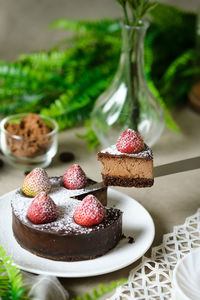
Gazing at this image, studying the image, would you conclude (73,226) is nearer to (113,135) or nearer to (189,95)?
(113,135)

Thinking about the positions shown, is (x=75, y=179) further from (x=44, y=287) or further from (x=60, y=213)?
(x=44, y=287)

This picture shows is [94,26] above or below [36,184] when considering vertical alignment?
above

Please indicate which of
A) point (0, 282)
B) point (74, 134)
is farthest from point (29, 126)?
point (0, 282)

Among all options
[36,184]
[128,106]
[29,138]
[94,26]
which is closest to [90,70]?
[94,26]

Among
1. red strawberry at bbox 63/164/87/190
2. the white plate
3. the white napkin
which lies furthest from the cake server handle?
the white napkin

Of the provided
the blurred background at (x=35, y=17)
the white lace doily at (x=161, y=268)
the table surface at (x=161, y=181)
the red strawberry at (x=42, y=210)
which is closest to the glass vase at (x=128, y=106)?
the table surface at (x=161, y=181)
